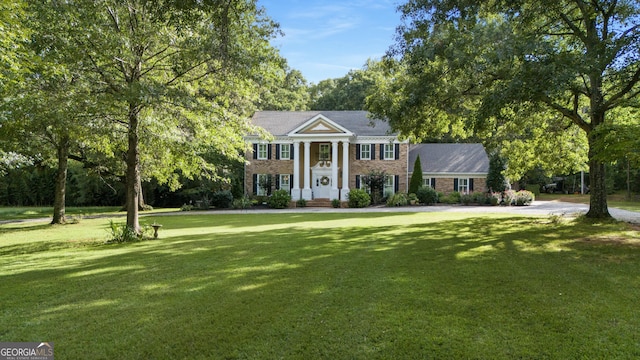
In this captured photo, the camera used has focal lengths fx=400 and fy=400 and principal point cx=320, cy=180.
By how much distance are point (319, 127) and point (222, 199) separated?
911 centimetres

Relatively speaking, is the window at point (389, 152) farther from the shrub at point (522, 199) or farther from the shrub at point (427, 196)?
the shrub at point (522, 199)

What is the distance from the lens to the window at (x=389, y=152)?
103ft

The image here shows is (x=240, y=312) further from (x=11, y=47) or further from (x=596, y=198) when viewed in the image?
(x=596, y=198)

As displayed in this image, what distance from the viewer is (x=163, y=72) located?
13086mm

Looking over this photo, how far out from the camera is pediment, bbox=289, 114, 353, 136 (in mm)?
30609

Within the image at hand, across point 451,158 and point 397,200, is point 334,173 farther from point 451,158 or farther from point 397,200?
point 451,158

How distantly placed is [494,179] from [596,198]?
1574 cm

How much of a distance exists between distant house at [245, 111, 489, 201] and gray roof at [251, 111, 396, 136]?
0.08 metres

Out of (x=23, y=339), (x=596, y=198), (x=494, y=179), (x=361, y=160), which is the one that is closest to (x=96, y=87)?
(x=23, y=339)

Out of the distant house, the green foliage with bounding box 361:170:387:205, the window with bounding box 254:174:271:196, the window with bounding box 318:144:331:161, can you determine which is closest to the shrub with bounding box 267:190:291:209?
the distant house

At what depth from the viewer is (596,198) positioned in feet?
49.8

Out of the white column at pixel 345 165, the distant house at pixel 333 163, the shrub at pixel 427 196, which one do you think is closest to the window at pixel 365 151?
the distant house at pixel 333 163

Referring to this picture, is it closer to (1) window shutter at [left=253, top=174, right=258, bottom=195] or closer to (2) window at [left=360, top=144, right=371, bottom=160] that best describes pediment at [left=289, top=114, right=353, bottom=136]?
(2) window at [left=360, top=144, right=371, bottom=160]

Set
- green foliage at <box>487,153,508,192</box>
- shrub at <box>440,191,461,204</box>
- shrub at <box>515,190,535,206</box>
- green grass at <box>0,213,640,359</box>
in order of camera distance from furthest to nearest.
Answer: green foliage at <box>487,153,508,192</box>, shrub at <box>440,191,461,204</box>, shrub at <box>515,190,535,206</box>, green grass at <box>0,213,640,359</box>
